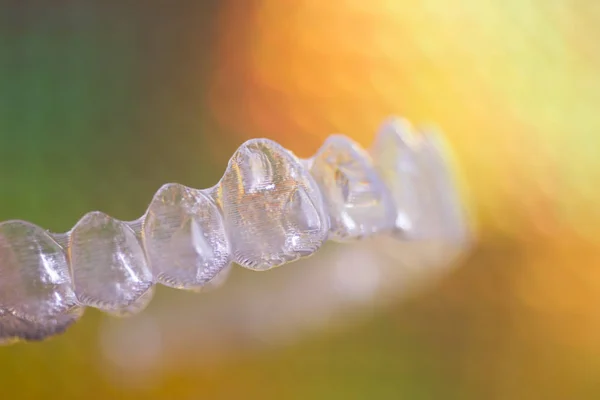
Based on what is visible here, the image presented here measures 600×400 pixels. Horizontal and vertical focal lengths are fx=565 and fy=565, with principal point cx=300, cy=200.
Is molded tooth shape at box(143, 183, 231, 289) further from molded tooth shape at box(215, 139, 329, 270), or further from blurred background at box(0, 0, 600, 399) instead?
blurred background at box(0, 0, 600, 399)

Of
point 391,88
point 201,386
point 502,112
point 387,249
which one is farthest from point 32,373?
point 502,112

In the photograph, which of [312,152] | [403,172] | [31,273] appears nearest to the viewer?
[31,273]

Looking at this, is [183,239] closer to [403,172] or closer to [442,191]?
[403,172]

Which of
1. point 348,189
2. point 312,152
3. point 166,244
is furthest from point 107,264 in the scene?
point 312,152

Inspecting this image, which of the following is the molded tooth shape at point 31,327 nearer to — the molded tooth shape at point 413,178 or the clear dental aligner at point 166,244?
the clear dental aligner at point 166,244

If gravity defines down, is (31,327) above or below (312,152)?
below

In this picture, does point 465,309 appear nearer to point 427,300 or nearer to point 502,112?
point 427,300

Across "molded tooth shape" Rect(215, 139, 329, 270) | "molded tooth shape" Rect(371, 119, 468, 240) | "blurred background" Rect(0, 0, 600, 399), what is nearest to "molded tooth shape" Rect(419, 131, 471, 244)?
"molded tooth shape" Rect(371, 119, 468, 240)
